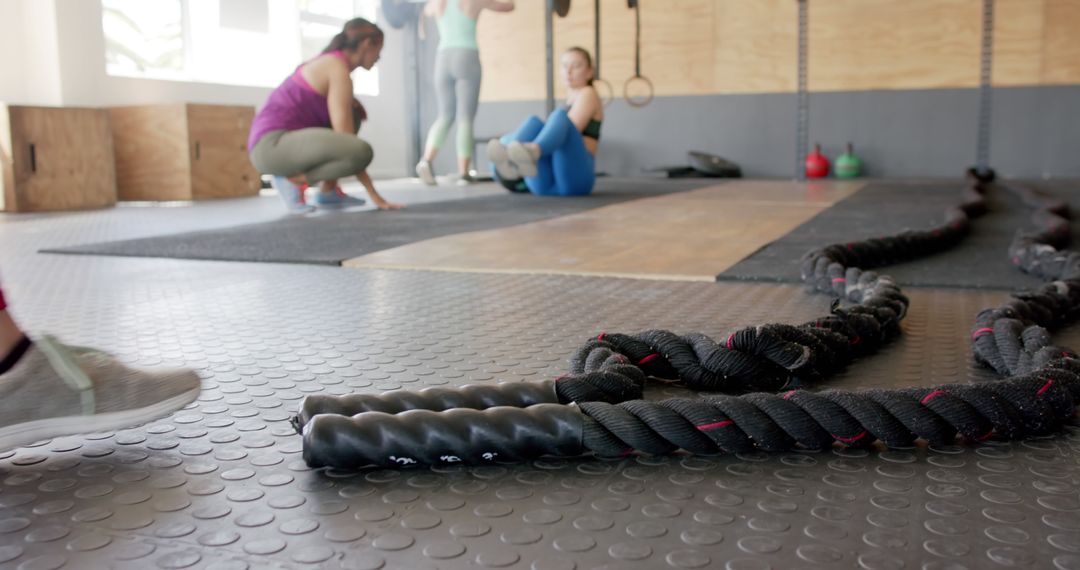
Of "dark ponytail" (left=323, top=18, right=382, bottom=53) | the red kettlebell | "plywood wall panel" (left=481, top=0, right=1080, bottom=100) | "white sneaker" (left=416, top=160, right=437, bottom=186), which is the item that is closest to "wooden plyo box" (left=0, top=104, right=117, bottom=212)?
"dark ponytail" (left=323, top=18, right=382, bottom=53)

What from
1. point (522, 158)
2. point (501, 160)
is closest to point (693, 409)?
point (522, 158)

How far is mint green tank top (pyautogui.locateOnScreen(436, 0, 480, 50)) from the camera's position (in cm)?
569

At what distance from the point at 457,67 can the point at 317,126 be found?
2043mm

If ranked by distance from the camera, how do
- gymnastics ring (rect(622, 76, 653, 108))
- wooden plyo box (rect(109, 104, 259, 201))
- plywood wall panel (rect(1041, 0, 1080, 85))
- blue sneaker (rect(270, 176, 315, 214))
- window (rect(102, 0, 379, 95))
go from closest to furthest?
blue sneaker (rect(270, 176, 315, 214)) → wooden plyo box (rect(109, 104, 259, 201)) → window (rect(102, 0, 379, 95)) → gymnastics ring (rect(622, 76, 653, 108)) → plywood wall panel (rect(1041, 0, 1080, 85))

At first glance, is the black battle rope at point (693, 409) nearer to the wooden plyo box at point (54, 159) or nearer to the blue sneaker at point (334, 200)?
the blue sneaker at point (334, 200)

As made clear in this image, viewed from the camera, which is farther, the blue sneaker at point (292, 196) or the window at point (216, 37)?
the window at point (216, 37)

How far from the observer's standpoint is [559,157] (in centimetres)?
445

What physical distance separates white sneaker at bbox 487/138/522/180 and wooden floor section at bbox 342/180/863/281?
0.69 meters

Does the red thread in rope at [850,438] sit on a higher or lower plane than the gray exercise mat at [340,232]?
lower

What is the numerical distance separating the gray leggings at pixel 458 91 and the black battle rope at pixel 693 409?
4.88 metres

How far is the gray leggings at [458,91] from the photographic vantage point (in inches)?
226

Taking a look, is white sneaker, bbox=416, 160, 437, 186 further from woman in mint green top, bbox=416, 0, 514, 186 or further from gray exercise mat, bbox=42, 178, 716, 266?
gray exercise mat, bbox=42, 178, 716, 266

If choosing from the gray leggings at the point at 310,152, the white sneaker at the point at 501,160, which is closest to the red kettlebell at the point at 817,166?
the white sneaker at the point at 501,160

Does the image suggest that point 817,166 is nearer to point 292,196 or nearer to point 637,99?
point 637,99
